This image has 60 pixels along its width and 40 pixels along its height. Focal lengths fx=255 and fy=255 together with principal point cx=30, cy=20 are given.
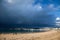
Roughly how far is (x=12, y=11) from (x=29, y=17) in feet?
0.83

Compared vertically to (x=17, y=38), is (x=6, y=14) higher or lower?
higher

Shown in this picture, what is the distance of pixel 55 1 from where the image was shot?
3551mm

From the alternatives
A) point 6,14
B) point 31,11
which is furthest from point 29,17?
point 6,14

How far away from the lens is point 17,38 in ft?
11.6

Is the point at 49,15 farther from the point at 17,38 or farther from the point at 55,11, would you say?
the point at 17,38

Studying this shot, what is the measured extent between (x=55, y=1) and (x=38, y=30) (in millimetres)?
467

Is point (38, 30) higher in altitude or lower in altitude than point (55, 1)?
lower

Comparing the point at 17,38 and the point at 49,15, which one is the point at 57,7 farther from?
the point at 17,38

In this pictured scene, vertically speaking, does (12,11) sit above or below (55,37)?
above

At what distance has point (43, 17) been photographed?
3574mm

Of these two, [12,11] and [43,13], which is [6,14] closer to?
[12,11]

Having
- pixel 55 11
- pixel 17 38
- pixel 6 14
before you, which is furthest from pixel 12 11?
pixel 55 11

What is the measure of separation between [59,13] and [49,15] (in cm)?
14

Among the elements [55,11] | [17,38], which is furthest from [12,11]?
[55,11]
